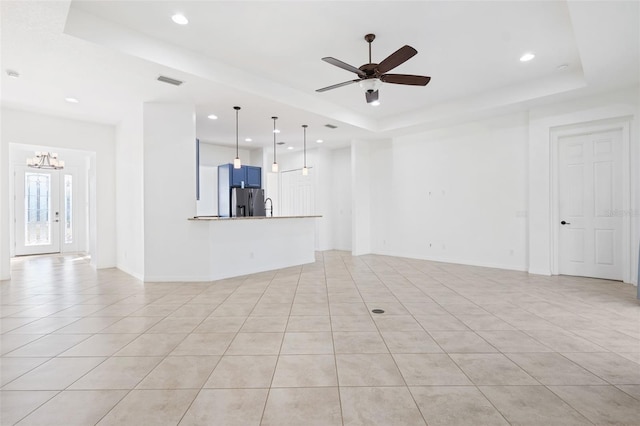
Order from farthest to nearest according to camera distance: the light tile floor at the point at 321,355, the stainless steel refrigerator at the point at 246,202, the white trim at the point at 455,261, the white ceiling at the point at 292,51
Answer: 1. the stainless steel refrigerator at the point at 246,202
2. the white trim at the point at 455,261
3. the white ceiling at the point at 292,51
4. the light tile floor at the point at 321,355

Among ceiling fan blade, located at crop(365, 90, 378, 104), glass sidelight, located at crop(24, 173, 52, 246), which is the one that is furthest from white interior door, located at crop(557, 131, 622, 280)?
glass sidelight, located at crop(24, 173, 52, 246)

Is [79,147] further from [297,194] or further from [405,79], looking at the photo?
[405,79]

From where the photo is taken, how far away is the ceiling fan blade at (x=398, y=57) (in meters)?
3.03

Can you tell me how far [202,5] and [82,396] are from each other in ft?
11.7

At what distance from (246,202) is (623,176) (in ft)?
22.0

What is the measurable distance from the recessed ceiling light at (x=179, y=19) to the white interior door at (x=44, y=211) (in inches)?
307

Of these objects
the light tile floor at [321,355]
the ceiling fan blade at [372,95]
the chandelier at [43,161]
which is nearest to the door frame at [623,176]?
the light tile floor at [321,355]

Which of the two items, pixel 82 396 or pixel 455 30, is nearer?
pixel 82 396

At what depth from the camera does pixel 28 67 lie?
12.6 ft

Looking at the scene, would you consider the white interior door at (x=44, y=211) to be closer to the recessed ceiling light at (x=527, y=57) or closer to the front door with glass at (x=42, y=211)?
the front door with glass at (x=42, y=211)

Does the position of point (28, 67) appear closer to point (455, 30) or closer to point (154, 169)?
point (154, 169)

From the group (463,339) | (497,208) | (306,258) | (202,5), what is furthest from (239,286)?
(497,208)

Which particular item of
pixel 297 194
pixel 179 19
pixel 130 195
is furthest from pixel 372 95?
pixel 297 194

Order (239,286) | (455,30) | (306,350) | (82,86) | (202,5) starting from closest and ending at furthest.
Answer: (306,350) < (202,5) < (455,30) < (82,86) < (239,286)
